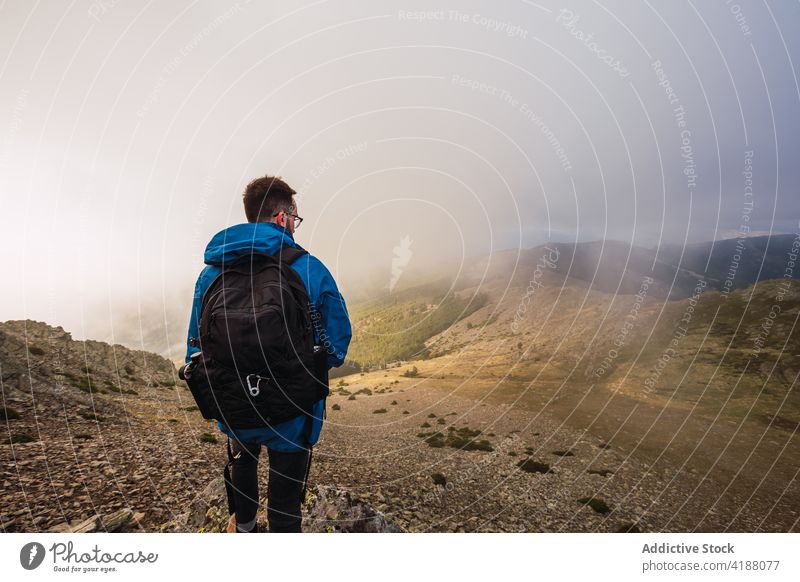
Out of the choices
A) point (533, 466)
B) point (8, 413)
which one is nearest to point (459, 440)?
point (533, 466)

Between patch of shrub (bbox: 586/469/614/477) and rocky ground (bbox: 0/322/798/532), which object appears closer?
rocky ground (bbox: 0/322/798/532)

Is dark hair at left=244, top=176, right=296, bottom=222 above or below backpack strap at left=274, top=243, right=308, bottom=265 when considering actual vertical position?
above

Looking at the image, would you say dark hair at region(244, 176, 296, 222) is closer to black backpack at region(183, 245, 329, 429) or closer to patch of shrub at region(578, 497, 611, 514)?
black backpack at region(183, 245, 329, 429)

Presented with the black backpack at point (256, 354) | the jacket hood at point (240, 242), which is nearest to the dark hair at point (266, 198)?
the jacket hood at point (240, 242)

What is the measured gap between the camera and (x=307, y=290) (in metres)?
3.70

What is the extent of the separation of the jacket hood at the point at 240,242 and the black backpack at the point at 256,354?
0.26m

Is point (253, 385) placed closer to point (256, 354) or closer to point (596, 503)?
point (256, 354)

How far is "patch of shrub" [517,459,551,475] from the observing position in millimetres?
15123

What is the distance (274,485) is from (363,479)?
8360 mm

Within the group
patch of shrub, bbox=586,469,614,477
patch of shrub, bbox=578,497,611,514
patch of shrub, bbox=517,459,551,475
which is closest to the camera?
patch of shrub, bbox=578,497,611,514

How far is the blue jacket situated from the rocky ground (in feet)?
11.7

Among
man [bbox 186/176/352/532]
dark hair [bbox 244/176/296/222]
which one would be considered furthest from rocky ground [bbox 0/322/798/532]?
dark hair [bbox 244/176/296/222]

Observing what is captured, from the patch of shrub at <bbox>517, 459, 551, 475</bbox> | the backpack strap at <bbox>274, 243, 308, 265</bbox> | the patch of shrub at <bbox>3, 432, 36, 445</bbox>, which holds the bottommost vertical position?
the patch of shrub at <bbox>517, 459, 551, 475</bbox>
